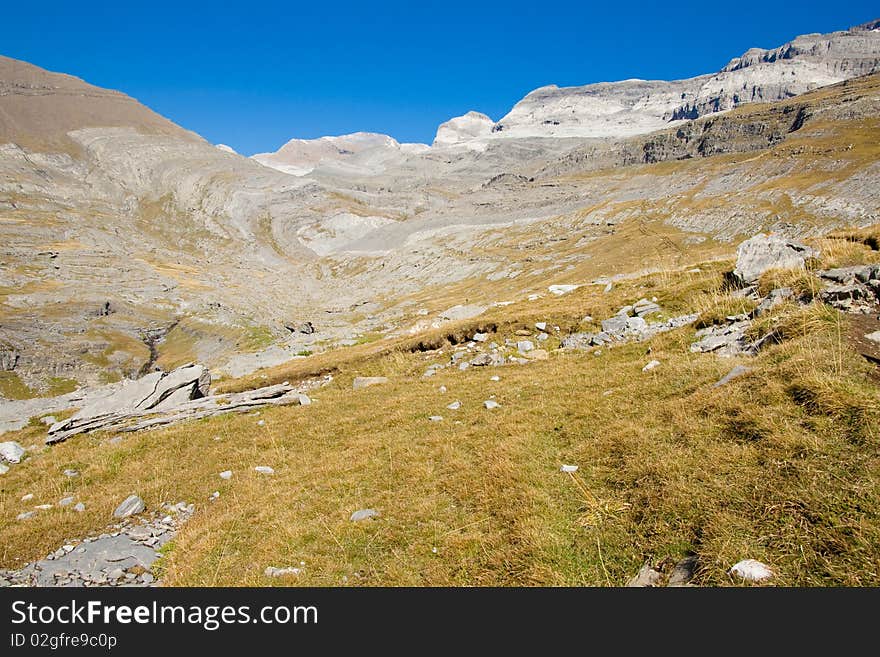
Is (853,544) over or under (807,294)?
under

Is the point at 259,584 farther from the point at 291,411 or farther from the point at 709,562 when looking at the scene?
the point at 291,411

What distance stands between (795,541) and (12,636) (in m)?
10.5

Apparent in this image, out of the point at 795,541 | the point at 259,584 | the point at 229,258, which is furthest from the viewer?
the point at 229,258

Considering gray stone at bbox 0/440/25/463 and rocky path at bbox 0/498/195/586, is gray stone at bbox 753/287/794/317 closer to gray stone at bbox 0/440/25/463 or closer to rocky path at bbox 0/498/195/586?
rocky path at bbox 0/498/195/586

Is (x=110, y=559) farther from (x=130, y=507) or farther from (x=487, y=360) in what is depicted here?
(x=487, y=360)

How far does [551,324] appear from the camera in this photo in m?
21.6

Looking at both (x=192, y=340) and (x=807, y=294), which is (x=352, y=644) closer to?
(x=807, y=294)

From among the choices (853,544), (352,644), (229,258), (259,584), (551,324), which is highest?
(229,258)

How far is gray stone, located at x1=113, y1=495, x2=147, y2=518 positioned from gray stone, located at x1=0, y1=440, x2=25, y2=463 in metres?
8.41

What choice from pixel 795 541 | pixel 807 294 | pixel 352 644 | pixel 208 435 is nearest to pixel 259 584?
pixel 352 644

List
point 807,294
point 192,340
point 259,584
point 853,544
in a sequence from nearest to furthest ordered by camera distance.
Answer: point 853,544 < point 259,584 < point 807,294 < point 192,340

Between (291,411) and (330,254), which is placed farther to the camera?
(330,254)

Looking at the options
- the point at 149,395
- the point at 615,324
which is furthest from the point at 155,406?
the point at 615,324

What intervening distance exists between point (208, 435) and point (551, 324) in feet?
53.3
